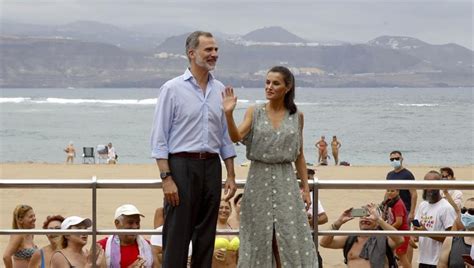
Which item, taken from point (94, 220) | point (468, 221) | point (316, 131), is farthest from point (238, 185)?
point (316, 131)

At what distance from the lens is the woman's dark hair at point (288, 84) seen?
6.58 metres

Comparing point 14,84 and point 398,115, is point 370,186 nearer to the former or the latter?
point 398,115

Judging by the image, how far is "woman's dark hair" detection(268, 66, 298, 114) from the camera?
658 cm

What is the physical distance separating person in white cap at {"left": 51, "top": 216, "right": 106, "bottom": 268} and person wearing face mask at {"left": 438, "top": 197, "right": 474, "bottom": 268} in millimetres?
2771

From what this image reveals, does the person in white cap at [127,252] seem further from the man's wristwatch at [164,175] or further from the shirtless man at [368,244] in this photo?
the shirtless man at [368,244]

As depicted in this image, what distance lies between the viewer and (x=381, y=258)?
27.5ft

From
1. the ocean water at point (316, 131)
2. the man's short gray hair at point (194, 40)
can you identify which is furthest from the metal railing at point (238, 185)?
the ocean water at point (316, 131)

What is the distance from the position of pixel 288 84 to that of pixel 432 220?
438cm

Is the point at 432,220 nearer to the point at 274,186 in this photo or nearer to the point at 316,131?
the point at 274,186

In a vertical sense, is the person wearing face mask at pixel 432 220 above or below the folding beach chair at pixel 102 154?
above

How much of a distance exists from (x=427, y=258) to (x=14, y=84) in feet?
615

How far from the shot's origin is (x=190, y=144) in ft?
21.6

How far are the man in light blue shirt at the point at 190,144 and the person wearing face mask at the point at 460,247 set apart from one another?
249 centimetres

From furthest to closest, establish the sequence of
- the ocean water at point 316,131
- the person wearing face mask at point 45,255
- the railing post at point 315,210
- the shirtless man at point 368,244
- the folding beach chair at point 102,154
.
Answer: the ocean water at point 316,131, the folding beach chair at point 102,154, the shirtless man at point 368,244, the person wearing face mask at point 45,255, the railing post at point 315,210
